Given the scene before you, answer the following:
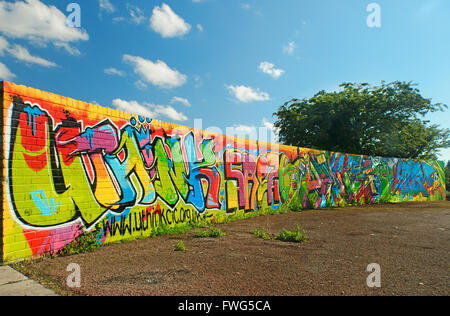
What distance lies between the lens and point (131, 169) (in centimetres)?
580

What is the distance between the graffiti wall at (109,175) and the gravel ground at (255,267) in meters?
0.54

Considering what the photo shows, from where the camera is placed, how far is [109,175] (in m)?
5.39

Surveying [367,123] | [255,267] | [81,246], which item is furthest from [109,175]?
[367,123]

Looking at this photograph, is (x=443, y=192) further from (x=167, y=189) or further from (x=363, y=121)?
(x=167, y=189)

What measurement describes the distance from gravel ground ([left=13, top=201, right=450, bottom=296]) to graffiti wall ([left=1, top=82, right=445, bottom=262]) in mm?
542

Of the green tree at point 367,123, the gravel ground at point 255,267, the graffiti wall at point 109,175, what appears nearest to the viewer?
the gravel ground at point 255,267

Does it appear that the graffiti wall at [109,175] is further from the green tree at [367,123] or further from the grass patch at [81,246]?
the green tree at [367,123]

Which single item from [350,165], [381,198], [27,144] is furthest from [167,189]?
[381,198]

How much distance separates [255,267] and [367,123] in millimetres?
19699

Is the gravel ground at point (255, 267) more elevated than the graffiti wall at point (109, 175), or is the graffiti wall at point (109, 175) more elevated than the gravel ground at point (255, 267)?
the graffiti wall at point (109, 175)

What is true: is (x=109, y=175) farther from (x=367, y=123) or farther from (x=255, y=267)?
(x=367, y=123)

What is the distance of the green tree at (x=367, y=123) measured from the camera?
19.7 metres

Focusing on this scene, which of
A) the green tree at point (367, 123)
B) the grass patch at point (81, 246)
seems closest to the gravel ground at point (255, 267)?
the grass patch at point (81, 246)

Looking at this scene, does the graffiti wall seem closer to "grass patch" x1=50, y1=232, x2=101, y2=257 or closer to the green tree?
"grass patch" x1=50, y1=232, x2=101, y2=257
